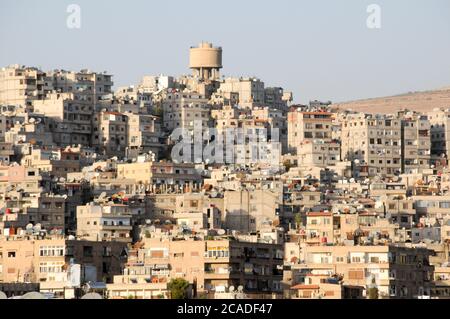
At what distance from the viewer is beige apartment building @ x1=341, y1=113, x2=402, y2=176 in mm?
94312

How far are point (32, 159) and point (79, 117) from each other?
10467 millimetres

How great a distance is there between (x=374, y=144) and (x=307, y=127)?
375cm

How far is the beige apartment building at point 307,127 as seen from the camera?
97.1 m

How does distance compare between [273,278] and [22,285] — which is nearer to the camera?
[22,285]

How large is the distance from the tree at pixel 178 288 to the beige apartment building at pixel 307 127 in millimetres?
44929

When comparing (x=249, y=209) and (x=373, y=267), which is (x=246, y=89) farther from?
(x=373, y=267)

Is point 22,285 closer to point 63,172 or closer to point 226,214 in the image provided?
point 226,214

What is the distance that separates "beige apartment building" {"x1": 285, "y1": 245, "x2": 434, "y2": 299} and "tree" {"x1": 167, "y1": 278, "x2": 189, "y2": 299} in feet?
16.4

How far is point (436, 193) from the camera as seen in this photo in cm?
8212

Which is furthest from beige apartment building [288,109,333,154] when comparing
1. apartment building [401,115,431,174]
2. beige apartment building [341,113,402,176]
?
apartment building [401,115,431,174]

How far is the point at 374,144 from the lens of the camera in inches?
3745

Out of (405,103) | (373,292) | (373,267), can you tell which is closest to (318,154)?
(373,267)

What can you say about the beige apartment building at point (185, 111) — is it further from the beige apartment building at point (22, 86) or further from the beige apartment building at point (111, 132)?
the beige apartment building at point (22, 86)
